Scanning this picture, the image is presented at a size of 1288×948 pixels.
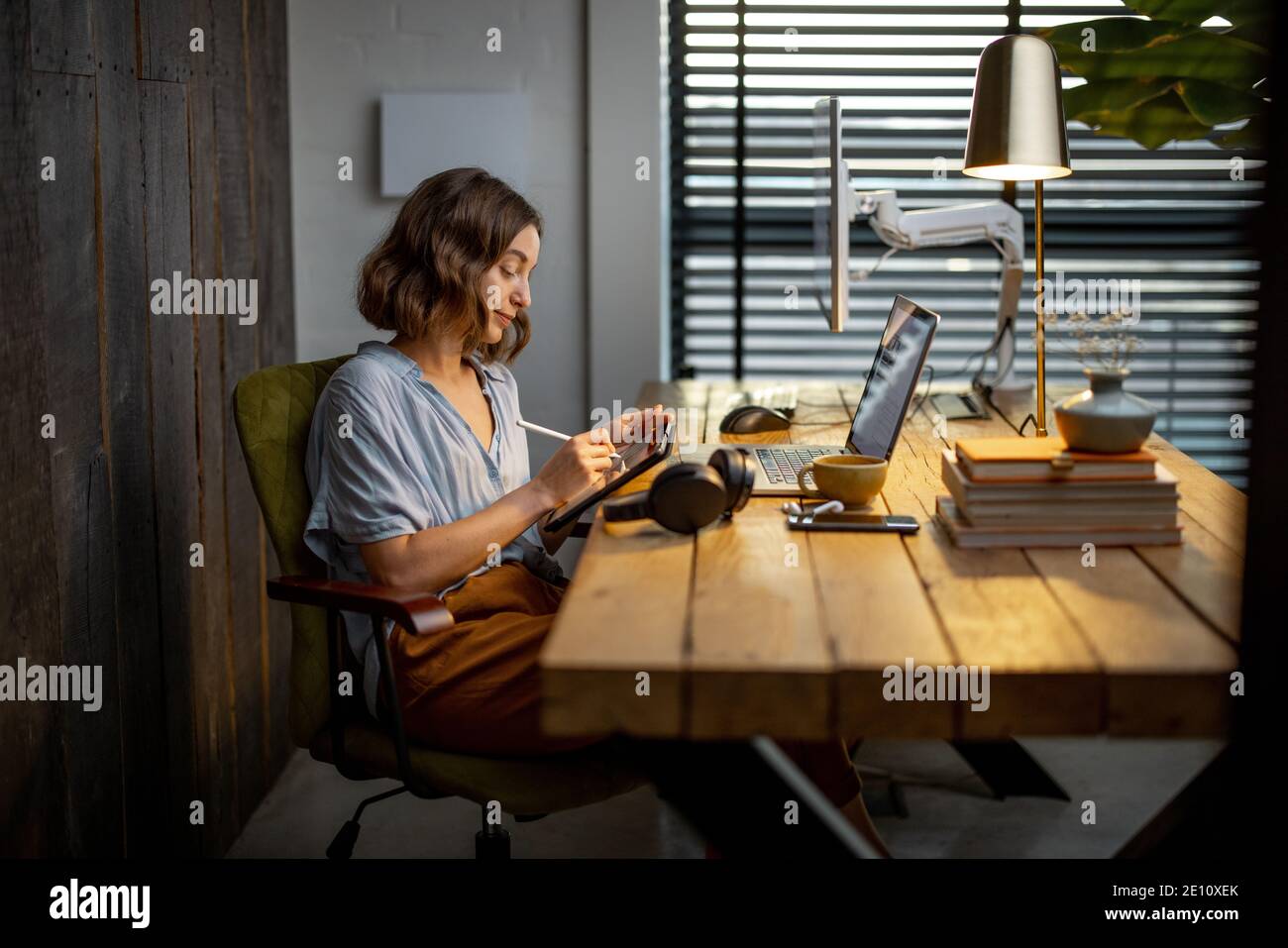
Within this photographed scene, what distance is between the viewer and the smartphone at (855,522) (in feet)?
5.54

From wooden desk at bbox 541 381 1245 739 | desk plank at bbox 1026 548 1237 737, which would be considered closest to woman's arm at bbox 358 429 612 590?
wooden desk at bbox 541 381 1245 739

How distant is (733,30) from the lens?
3.47 m

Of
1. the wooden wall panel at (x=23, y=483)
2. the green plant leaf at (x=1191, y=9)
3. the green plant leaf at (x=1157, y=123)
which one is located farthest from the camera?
the green plant leaf at (x=1157, y=123)

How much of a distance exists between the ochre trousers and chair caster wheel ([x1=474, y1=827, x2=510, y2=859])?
0.75ft

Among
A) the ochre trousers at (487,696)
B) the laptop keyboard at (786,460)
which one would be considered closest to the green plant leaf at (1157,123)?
the laptop keyboard at (786,460)

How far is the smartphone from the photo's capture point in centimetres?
169

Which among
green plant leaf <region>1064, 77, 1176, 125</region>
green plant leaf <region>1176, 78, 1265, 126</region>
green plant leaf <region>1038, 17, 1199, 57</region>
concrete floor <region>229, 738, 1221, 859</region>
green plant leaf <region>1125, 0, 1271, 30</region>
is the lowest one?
concrete floor <region>229, 738, 1221, 859</region>

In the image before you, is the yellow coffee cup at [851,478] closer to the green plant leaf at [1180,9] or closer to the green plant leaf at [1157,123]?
the green plant leaf at [1180,9]

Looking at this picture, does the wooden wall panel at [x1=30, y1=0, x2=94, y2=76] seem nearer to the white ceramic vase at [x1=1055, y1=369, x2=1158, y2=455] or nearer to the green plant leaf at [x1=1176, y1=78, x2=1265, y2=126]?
the white ceramic vase at [x1=1055, y1=369, x2=1158, y2=455]

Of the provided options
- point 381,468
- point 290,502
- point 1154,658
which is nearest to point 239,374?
point 290,502

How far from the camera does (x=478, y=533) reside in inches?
72.4

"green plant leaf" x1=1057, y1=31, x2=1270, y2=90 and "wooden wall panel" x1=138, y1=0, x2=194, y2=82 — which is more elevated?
"green plant leaf" x1=1057, y1=31, x2=1270, y2=90

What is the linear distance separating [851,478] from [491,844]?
768 millimetres

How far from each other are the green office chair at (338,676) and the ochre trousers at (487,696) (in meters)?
0.03
